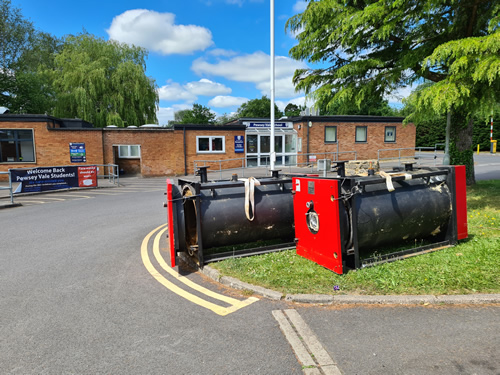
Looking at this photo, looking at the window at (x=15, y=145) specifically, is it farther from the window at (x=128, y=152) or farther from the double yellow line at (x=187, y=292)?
the double yellow line at (x=187, y=292)

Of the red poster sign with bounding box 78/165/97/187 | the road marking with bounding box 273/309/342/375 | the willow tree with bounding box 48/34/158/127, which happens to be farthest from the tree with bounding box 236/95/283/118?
the road marking with bounding box 273/309/342/375

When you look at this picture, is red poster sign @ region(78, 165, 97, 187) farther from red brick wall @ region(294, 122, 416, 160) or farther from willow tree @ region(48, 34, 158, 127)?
red brick wall @ region(294, 122, 416, 160)

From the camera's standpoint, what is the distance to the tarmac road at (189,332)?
9.27 ft

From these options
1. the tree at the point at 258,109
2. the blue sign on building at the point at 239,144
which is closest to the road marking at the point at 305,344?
the blue sign on building at the point at 239,144

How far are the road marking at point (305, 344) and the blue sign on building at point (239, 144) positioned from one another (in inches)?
848

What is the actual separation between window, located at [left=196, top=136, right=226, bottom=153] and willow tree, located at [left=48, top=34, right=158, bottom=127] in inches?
357

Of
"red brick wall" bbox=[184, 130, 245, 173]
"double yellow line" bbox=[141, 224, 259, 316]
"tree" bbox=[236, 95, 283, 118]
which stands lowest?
"double yellow line" bbox=[141, 224, 259, 316]

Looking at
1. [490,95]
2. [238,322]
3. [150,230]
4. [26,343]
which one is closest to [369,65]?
[490,95]

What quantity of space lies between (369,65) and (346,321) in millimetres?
8281

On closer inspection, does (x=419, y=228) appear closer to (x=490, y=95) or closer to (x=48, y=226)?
(x=490, y=95)

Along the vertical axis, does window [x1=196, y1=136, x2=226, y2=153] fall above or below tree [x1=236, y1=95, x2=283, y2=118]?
below

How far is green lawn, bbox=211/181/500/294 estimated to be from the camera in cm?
411

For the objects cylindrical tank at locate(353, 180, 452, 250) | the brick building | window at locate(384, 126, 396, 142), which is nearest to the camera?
cylindrical tank at locate(353, 180, 452, 250)

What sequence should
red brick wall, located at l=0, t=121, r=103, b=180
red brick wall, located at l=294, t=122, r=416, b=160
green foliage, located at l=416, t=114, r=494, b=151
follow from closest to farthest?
red brick wall, located at l=0, t=121, r=103, b=180, red brick wall, located at l=294, t=122, r=416, b=160, green foliage, located at l=416, t=114, r=494, b=151
